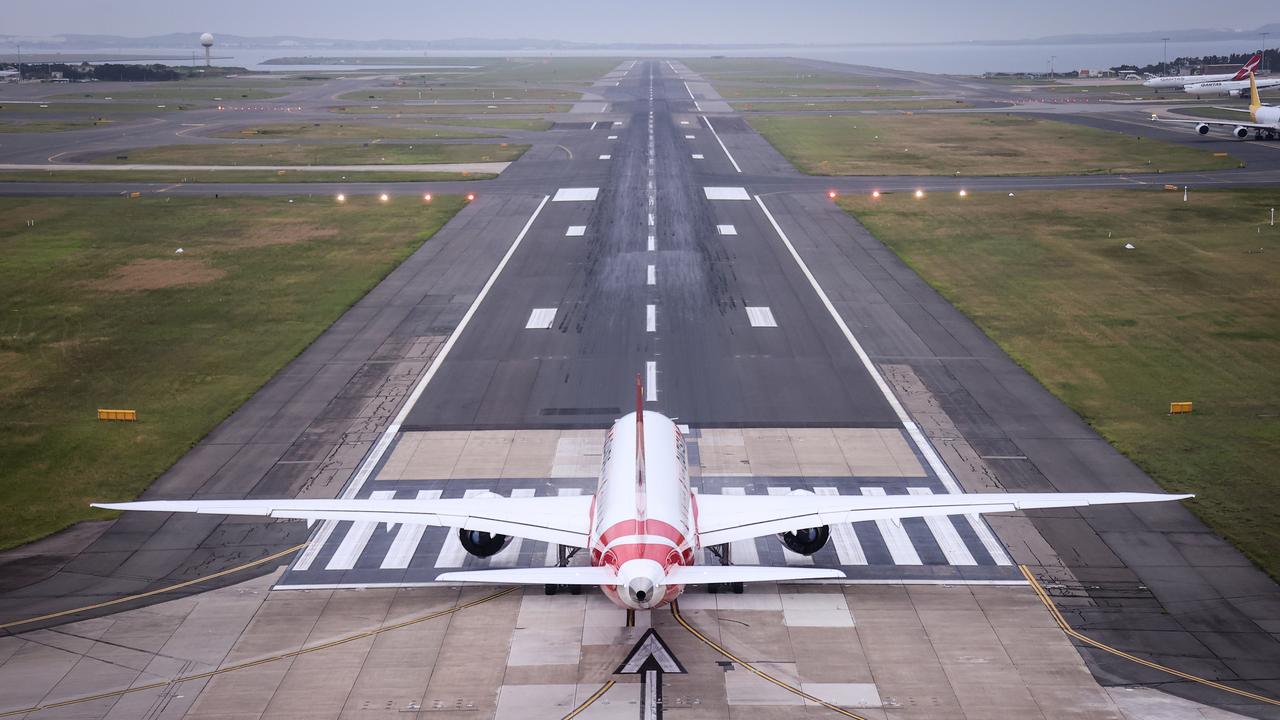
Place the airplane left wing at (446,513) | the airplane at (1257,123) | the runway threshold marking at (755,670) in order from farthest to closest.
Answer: the airplane at (1257,123) < the airplane left wing at (446,513) < the runway threshold marking at (755,670)

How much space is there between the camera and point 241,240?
78000mm

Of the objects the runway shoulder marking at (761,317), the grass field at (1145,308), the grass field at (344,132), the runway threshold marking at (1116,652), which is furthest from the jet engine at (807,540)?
the grass field at (344,132)

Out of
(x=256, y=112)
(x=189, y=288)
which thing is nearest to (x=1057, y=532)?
(x=189, y=288)

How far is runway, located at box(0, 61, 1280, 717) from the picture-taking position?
29562 millimetres

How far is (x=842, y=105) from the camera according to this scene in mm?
186875

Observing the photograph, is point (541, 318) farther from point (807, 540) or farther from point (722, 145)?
point (722, 145)

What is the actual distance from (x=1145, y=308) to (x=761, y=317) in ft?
76.2

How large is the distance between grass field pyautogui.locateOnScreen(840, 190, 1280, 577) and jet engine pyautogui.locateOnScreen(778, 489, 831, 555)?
47.3ft

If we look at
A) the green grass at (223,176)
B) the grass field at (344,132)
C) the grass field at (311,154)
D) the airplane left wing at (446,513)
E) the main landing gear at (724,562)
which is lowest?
the main landing gear at (724,562)

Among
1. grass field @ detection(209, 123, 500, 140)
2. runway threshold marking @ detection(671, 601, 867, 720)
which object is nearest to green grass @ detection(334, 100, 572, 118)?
grass field @ detection(209, 123, 500, 140)

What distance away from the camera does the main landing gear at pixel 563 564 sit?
31.0 meters

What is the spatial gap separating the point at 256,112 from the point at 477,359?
14751 centimetres

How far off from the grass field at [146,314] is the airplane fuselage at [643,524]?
2023 centimetres

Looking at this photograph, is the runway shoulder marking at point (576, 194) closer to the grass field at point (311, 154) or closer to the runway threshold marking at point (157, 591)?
the grass field at point (311, 154)
